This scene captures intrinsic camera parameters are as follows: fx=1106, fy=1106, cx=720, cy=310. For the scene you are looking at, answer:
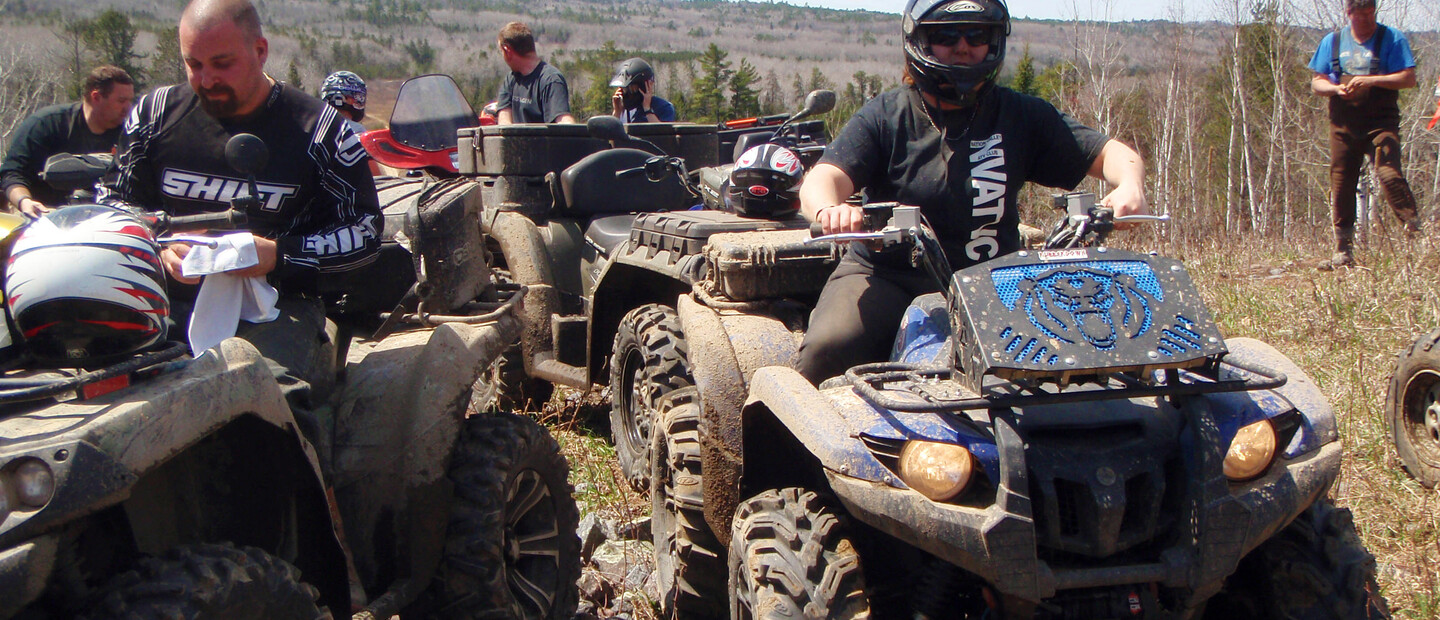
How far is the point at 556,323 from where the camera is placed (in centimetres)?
577

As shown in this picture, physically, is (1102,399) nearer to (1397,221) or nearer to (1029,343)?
(1029,343)

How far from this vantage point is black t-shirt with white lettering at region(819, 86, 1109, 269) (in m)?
3.21

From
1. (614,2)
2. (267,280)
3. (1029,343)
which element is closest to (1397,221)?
(1029,343)

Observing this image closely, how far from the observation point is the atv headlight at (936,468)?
7.07 ft

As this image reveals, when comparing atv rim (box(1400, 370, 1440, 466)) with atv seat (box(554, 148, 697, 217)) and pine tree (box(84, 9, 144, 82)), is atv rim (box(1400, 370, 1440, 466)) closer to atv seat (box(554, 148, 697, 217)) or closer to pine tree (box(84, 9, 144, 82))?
atv seat (box(554, 148, 697, 217))

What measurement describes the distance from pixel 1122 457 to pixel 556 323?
3.97 meters

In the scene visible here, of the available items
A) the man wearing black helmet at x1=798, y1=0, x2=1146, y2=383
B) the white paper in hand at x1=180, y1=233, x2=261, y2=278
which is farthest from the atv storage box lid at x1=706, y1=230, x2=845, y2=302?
the white paper in hand at x1=180, y1=233, x2=261, y2=278

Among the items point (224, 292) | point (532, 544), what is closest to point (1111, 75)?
point (532, 544)

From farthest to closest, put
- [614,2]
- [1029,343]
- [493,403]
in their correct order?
1. [614,2]
2. [493,403]
3. [1029,343]

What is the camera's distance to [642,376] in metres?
4.73

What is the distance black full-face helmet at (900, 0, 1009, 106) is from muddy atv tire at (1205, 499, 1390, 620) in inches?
55.8

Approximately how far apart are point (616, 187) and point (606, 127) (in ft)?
3.09

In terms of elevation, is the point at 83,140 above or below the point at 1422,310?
above

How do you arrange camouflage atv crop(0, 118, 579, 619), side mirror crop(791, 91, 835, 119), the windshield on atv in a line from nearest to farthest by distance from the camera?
camouflage atv crop(0, 118, 579, 619) → side mirror crop(791, 91, 835, 119) → the windshield on atv
